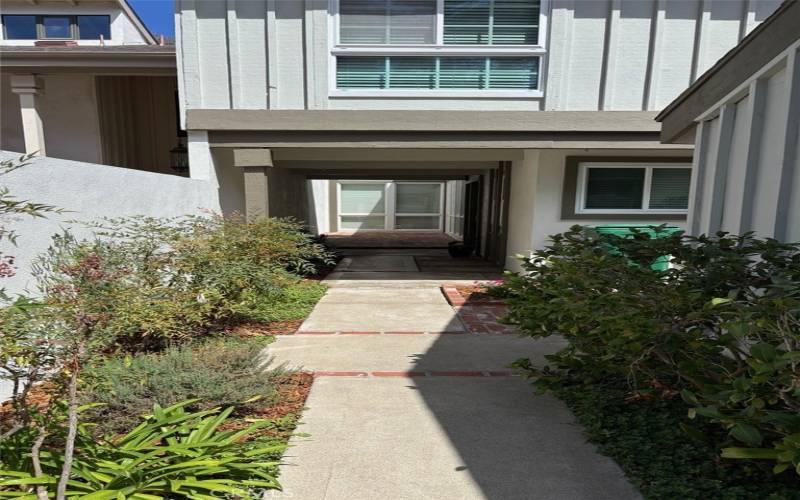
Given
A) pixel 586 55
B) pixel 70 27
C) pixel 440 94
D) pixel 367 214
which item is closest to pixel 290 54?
pixel 440 94

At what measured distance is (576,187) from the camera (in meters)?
8.18

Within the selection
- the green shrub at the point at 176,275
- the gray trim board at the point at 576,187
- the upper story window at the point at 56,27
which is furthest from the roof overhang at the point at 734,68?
the upper story window at the point at 56,27

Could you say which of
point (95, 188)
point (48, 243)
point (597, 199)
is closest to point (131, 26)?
point (95, 188)

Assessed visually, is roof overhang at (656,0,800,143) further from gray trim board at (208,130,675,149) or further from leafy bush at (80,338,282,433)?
leafy bush at (80,338,282,433)

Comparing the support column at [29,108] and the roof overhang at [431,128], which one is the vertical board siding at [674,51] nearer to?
the roof overhang at [431,128]

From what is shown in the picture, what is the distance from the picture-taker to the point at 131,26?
1477cm

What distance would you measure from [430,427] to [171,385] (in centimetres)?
188

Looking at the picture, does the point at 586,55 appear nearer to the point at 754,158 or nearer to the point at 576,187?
the point at 576,187

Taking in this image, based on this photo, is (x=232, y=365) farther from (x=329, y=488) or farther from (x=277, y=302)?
(x=277, y=302)

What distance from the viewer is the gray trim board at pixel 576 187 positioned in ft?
26.3

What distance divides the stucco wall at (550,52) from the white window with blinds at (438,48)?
0.57 ft

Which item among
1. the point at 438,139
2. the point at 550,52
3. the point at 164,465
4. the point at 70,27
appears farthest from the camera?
the point at 70,27

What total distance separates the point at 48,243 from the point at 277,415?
2.42 m

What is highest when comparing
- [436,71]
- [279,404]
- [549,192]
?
[436,71]
